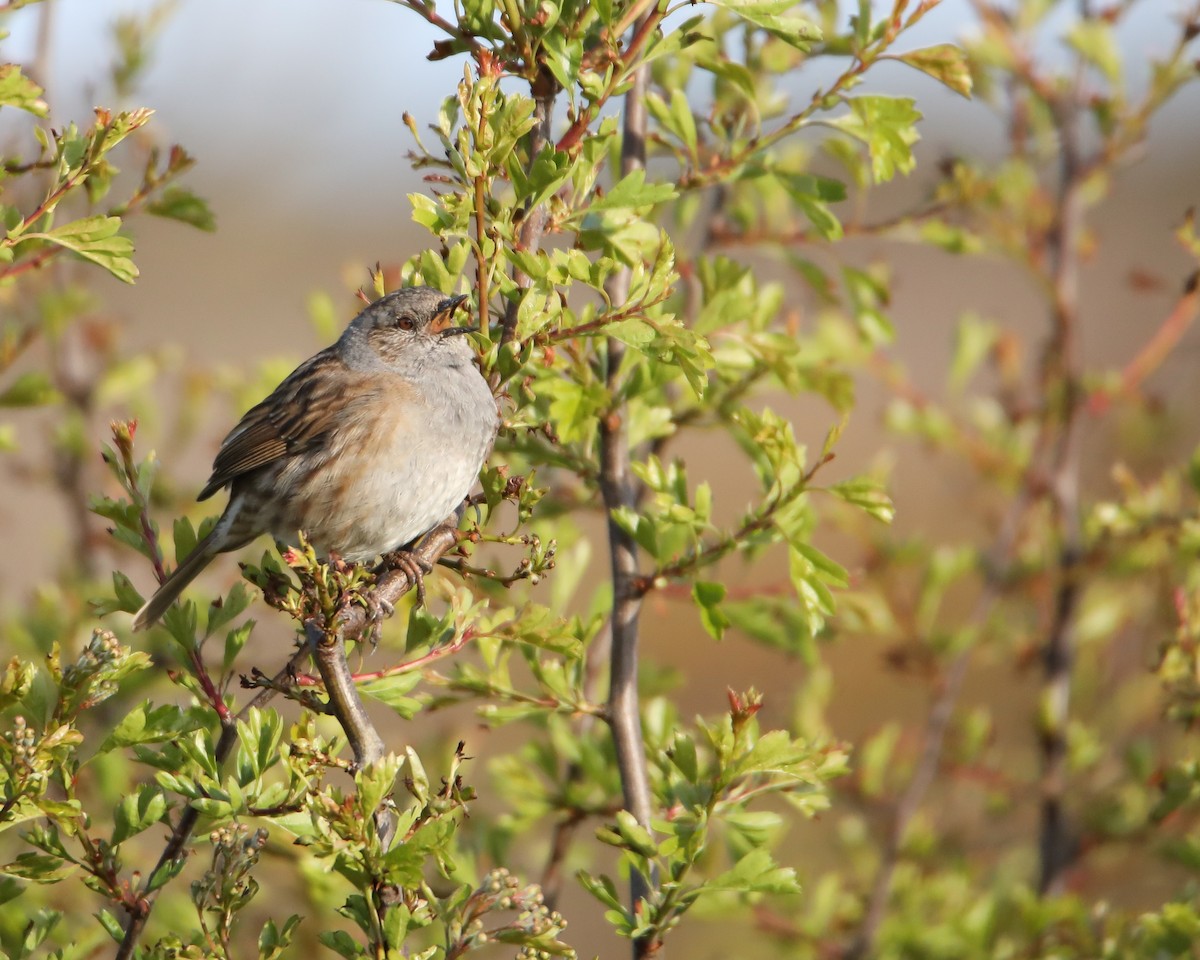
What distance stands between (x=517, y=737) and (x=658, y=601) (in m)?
7.18

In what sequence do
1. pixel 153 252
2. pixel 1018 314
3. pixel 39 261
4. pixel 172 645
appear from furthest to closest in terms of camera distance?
pixel 153 252
pixel 1018 314
pixel 39 261
pixel 172 645

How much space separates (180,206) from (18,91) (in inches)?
25.4

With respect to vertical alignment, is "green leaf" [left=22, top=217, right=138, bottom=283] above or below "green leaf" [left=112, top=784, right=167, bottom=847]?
above

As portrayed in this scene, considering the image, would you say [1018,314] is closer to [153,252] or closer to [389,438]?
[389,438]

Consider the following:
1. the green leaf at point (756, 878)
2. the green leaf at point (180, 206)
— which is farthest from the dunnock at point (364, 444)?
the green leaf at point (756, 878)

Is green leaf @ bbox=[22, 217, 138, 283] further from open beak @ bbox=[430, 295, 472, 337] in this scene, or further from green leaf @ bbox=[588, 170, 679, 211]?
open beak @ bbox=[430, 295, 472, 337]

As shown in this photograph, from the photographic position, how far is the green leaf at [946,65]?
101 inches

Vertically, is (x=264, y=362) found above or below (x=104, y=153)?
below

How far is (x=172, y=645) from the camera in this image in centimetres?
236

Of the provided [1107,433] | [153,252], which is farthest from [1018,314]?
[153,252]

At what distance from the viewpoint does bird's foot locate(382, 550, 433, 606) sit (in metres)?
2.62

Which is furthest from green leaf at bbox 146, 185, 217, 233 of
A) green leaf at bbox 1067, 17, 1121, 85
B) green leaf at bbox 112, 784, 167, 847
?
green leaf at bbox 1067, 17, 1121, 85

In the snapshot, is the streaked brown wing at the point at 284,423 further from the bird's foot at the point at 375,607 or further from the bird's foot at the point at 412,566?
the bird's foot at the point at 375,607

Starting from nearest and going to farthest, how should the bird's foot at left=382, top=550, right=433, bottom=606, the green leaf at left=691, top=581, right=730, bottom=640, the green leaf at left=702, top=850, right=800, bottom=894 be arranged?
the green leaf at left=702, top=850, right=800, bottom=894 → the green leaf at left=691, top=581, right=730, bottom=640 → the bird's foot at left=382, top=550, right=433, bottom=606
